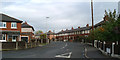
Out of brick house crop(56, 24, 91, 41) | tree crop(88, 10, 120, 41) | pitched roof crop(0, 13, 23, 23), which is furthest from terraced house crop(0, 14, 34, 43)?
brick house crop(56, 24, 91, 41)

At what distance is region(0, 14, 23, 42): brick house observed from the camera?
35.1 m

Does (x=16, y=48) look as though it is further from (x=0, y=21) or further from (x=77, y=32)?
(x=77, y=32)

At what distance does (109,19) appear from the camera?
54.9 ft

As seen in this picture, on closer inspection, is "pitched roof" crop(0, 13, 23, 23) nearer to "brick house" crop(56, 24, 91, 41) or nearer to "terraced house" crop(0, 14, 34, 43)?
"terraced house" crop(0, 14, 34, 43)

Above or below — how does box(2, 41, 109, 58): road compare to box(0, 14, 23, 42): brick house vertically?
below

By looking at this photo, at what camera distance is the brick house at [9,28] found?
3506cm

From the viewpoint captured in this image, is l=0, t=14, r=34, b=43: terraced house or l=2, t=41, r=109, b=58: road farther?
l=0, t=14, r=34, b=43: terraced house

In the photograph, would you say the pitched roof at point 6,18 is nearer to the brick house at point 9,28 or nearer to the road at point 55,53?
the brick house at point 9,28

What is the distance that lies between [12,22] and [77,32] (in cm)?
5854

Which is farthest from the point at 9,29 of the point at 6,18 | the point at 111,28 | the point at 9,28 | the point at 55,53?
the point at 111,28

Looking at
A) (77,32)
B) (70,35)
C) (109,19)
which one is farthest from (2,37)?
(70,35)

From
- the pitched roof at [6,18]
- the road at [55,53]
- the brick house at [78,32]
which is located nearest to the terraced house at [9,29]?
the pitched roof at [6,18]

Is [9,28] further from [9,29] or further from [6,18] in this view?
[6,18]

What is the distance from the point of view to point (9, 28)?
3659 cm
